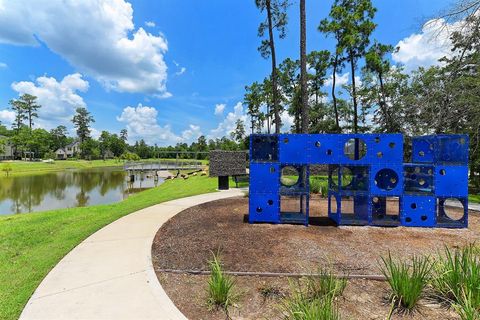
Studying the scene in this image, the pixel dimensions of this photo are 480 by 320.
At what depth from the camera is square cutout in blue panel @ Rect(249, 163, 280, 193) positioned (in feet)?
25.4

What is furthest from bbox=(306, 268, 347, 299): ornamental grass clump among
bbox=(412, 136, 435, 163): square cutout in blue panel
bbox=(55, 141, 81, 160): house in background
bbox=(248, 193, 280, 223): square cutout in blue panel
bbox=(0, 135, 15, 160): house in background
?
bbox=(55, 141, 81, 160): house in background

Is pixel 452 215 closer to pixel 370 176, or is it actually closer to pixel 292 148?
pixel 370 176

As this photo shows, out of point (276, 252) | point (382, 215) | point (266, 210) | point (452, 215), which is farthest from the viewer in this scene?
point (452, 215)

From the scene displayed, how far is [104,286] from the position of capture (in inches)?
151

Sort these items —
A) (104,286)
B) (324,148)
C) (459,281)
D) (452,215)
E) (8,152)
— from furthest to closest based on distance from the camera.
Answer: (8,152)
(452,215)
(324,148)
(104,286)
(459,281)

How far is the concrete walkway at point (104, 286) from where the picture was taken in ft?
10.5

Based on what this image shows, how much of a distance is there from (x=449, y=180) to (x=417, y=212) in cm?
120

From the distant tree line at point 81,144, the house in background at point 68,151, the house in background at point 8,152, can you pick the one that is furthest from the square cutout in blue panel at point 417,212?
the house in background at point 68,151

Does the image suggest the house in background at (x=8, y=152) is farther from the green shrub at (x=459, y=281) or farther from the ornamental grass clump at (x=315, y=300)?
the green shrub at (x=459, y=281)

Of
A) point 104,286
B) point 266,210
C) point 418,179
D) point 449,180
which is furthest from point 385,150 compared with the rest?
point 104,286

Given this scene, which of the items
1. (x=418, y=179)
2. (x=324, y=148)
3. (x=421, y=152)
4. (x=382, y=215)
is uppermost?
(x=324, y=148)

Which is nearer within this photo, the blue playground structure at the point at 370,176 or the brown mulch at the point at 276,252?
the brown mulch at the point at 276,252

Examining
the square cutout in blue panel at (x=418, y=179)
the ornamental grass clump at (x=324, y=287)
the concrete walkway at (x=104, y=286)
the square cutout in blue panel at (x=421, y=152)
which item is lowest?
the concrete walkway at (x=104, y=286)

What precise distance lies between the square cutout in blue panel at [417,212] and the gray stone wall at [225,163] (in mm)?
8979
